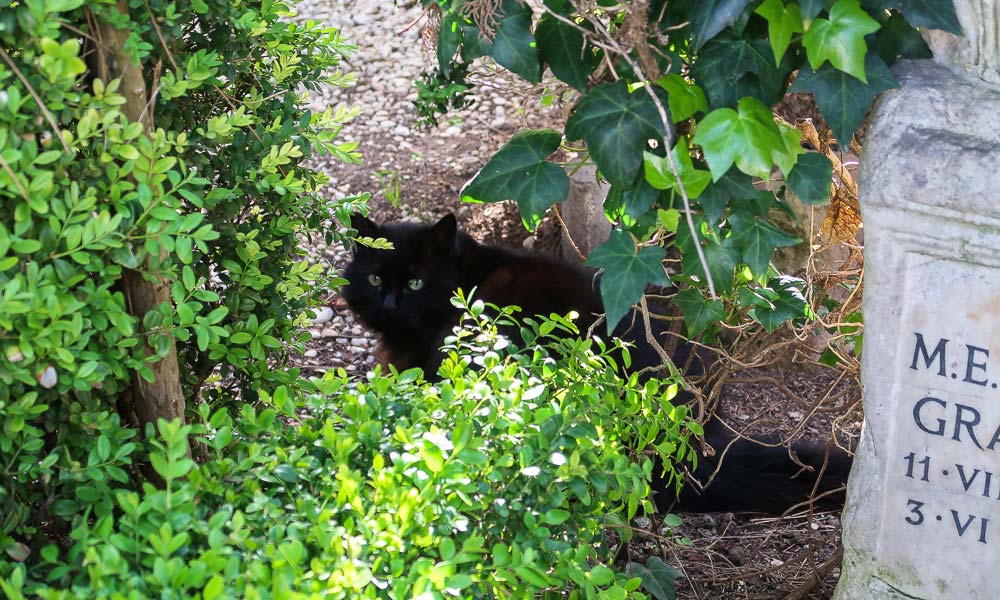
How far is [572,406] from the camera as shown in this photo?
1.86 m

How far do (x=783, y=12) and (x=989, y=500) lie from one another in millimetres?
985

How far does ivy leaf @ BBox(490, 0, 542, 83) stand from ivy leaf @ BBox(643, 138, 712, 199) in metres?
0.28

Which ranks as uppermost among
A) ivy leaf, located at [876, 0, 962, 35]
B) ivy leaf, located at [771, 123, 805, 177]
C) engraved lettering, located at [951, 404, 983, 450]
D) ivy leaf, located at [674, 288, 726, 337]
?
ivy leaf, located at [876, 0, 962, 35]

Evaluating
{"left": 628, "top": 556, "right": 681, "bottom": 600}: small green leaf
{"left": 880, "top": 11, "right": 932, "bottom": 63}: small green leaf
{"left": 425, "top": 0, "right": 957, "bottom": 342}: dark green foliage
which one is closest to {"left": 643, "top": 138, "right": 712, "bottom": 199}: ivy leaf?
{"left": 425, "top": 0, "right": 957, "bottom": 342}: dark green foliage

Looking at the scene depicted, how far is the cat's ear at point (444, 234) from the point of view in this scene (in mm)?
3398

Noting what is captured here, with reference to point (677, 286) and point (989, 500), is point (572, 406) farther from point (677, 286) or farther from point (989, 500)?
point (677, 286)

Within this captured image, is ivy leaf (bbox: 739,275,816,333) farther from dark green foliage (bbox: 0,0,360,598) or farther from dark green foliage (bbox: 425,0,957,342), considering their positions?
dark green foliage (bbox: 0,0,360,598)

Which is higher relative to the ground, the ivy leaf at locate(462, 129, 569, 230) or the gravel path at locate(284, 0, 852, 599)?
the ivy leaf at locate(462, 129, 569, 230)

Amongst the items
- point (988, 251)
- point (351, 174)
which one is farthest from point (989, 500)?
point (351, 174)

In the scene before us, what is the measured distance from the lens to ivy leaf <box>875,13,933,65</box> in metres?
1.72

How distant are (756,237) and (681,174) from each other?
22cm

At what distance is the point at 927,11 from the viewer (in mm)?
1604

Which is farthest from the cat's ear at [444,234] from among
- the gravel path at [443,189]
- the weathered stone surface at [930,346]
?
the weathered stone surface at [930,346]

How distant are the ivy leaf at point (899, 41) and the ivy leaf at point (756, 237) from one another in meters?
0.36
